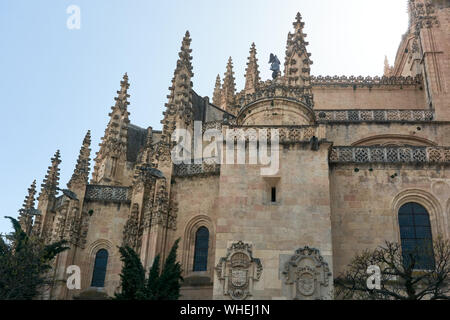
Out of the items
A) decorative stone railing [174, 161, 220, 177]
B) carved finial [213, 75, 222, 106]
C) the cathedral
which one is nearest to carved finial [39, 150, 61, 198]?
the cathedral

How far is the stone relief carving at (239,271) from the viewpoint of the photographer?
60.3 feet

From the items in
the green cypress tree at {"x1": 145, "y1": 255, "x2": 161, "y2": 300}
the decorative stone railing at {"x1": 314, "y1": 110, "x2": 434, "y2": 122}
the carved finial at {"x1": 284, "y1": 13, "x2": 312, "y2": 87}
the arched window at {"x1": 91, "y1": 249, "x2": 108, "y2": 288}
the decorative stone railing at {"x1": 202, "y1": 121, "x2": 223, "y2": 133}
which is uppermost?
the carved finial at {"x1": 284, "y1": 13, "x2": 312, "y2": 87}

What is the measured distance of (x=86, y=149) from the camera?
27.5 metres

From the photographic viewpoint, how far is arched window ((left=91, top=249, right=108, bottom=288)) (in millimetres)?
24203

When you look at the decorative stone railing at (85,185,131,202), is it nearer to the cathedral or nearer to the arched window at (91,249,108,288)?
the cathedral

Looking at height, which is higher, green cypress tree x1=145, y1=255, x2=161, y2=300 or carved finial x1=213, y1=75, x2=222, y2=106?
carved finial x1=213, y1=75, x2=222, y2=106

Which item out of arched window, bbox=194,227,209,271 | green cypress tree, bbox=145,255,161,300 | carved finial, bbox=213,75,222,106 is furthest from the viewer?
carved finial, bbox=213,75,222,106

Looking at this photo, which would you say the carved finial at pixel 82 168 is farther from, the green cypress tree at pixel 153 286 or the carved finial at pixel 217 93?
the carved finial at pixel 217 93

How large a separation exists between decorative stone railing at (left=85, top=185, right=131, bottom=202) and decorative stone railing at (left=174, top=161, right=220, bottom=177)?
3321mm

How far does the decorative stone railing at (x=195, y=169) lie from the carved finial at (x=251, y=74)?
14413 millimetres

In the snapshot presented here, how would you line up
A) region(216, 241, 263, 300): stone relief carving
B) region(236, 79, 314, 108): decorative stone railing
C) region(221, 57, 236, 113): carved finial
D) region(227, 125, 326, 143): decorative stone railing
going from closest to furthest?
region(216, 241, 263, 300): stone relief carving → region(227, 125, 326, 143): decorative stone railing → region(236, 79, 314, 108): decorative stone railing → region(221, 57, 236, 113): carved finial

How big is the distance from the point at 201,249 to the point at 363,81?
17.8 metres

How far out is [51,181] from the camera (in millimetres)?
29453
